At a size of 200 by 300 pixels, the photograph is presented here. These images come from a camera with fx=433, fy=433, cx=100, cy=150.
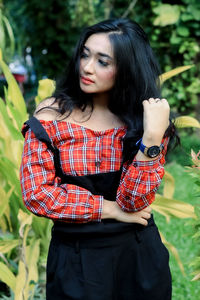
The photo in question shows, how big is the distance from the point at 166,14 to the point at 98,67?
141 inches

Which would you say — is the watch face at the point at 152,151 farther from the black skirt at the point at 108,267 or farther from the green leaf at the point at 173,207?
the green leaf at the point at 173,207

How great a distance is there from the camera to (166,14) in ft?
15.7

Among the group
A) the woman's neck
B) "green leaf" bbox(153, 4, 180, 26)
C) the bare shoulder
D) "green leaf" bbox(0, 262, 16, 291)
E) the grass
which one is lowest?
the grass

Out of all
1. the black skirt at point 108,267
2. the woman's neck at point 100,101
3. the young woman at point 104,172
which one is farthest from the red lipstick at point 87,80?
the black skirt at point 108,267

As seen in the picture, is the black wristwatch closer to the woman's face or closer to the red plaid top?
the red plaid top

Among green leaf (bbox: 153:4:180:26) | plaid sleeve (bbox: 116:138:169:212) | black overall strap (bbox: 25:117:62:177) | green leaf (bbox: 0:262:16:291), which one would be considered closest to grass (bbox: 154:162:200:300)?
plaid sleeve (bbox: 116:138:169:212)

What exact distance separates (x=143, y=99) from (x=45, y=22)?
644cm

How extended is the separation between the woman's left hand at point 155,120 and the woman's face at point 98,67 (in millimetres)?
175

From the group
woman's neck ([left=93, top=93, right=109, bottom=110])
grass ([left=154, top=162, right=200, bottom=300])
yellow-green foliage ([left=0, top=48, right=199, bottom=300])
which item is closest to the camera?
woman's neck ([left=93, top=93, right=109, bottom=110])

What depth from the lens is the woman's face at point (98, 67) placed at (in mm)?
1490

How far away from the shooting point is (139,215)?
1.52 meters

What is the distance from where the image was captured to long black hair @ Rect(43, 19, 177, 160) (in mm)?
1506

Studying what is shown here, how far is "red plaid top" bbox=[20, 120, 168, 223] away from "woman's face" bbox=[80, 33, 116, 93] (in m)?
0.15

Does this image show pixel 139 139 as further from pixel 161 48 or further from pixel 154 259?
pixel 161 48
